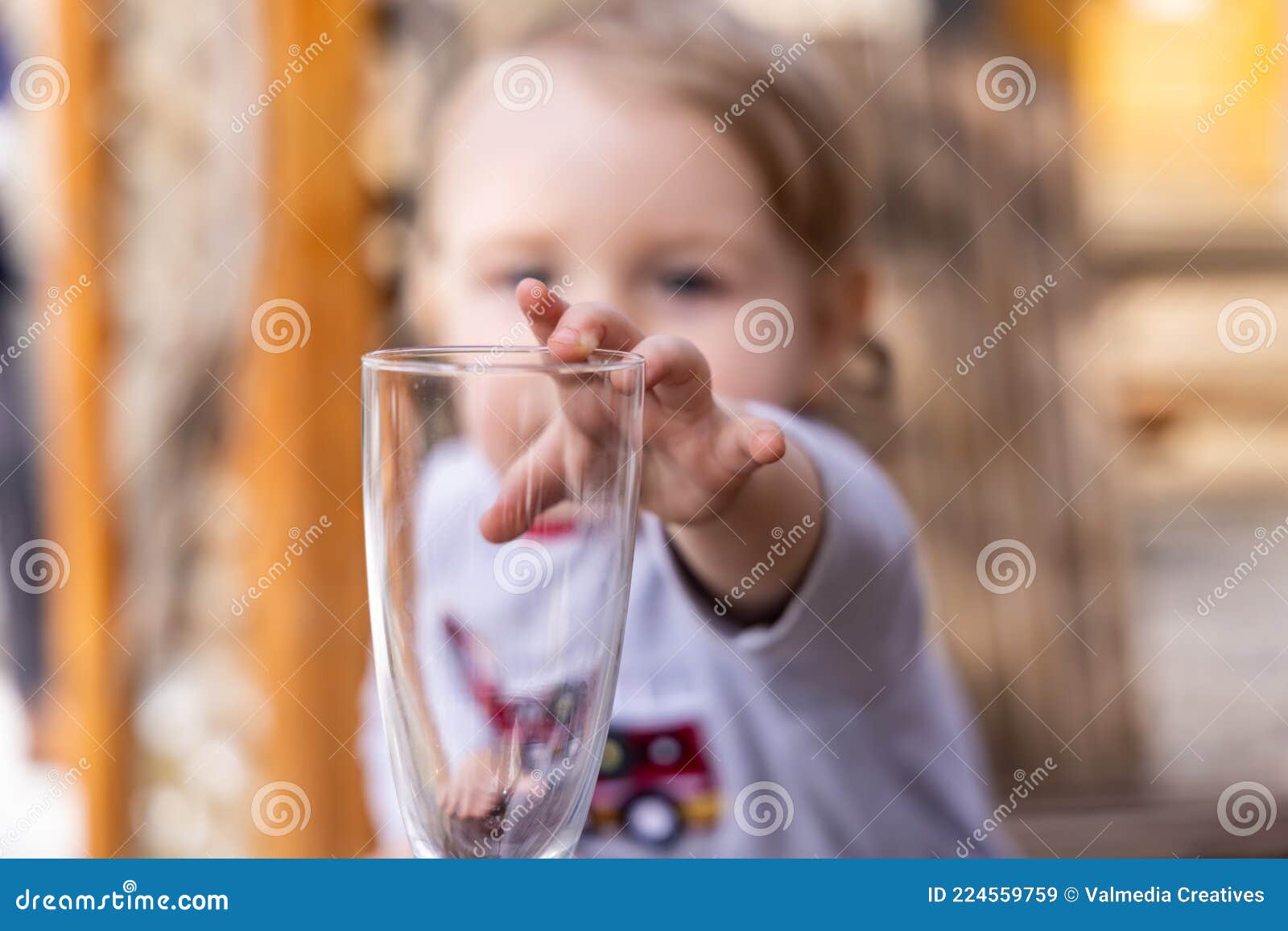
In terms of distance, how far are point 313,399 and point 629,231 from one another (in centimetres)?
43

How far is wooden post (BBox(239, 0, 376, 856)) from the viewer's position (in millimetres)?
851

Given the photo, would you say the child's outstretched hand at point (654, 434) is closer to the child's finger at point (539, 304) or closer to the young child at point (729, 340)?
the child's finger at point (539, 304)

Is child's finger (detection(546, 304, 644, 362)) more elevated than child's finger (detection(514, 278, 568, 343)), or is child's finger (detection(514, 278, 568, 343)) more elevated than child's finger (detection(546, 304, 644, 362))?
child's finger (detection(514, 278, 568, 343))

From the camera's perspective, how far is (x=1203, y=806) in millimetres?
1139

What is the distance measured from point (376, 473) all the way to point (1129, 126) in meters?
1.28

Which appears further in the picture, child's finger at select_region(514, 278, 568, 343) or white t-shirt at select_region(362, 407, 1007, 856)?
white t-shirt at select_region(362, 407, 1007, 856)

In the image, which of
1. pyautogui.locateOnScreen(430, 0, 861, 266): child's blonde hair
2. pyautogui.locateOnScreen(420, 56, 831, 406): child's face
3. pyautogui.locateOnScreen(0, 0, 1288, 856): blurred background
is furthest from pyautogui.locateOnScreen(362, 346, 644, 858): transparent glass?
pyautogui.locateOnScreen(0, 0, 1288, 856): blurred background

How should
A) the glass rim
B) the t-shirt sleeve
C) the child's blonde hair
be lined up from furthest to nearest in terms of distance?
the child's blonde hair, the t-shirt sleeve, the glass rim

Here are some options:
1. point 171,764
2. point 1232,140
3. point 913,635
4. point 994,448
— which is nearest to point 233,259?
point 171,764

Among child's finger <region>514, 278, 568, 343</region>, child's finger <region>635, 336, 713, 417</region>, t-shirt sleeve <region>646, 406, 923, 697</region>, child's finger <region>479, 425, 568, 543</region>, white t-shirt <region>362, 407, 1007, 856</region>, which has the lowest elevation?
white t-shirt <region>362, 407, 1007, 856</region>

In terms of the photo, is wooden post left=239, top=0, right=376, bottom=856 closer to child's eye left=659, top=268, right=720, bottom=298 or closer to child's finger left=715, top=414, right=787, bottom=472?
child's eye left=659, top=268, right=720, bottom=298

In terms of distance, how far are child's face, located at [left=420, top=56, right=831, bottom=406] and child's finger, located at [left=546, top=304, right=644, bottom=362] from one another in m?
0.25

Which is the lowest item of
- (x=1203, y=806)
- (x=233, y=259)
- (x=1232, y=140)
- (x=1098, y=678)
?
(x=1203, y=806)

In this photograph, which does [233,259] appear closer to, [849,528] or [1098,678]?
[849,528]
